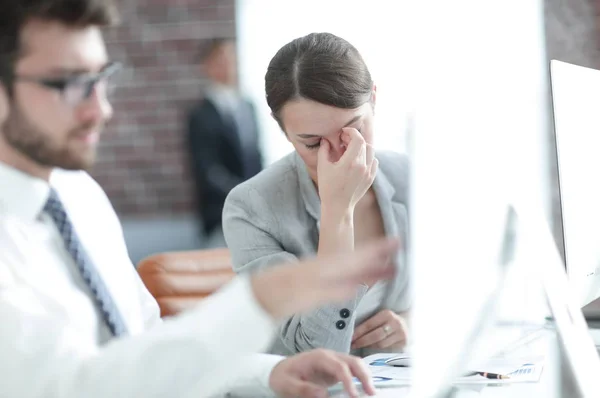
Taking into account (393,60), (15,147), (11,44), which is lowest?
(393,60)

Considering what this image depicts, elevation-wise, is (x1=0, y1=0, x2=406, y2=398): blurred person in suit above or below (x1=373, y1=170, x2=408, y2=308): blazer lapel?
above

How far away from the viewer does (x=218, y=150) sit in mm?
4379

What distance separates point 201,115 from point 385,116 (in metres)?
1.02

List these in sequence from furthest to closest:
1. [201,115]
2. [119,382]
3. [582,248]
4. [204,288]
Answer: [201,115]
[204,288]
[582,248]
[119,382]

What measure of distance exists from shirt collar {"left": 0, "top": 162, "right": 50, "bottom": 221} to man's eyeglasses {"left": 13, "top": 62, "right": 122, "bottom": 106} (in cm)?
13

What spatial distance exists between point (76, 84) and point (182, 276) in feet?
3.10

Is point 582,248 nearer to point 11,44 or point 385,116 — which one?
point 11,44

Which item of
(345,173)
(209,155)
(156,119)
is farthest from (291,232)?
(156,119)

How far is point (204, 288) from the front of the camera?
192cm

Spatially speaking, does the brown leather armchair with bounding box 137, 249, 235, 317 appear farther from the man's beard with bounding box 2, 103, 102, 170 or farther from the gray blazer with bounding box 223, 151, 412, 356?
the man's beard with bounding box 2, 103, 102, 170

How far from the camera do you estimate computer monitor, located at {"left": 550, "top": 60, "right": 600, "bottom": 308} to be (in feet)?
4.26

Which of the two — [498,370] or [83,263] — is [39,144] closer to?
[83,263]

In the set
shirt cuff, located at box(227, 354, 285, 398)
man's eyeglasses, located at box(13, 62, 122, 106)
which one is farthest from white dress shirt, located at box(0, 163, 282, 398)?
shirt cuff, located at box(227, 354, 285, 398)

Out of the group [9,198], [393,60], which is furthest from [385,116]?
[9,198]
